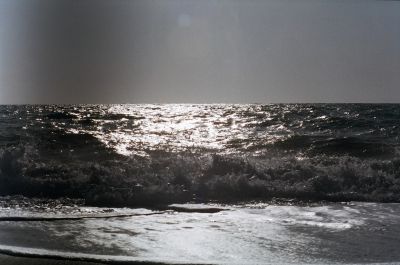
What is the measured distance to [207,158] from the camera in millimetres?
6941

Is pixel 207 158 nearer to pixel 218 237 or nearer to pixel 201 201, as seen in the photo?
pixel 201 201

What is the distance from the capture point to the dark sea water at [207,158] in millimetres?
5117

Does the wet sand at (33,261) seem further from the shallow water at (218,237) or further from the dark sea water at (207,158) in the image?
the dark sea water at (207,158)

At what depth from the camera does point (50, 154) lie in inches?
322

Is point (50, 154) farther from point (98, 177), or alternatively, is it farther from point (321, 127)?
point (321, 127)

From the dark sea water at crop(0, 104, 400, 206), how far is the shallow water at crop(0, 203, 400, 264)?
1.02 meters

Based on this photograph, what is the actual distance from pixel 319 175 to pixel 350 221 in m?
2.30

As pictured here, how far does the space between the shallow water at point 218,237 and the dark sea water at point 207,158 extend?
1.02 meters

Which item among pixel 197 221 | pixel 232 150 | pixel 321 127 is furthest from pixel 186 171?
pixel 321 127

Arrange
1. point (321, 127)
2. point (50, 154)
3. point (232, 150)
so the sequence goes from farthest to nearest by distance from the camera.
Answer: point (321, 127)
point (232, 150)
point (50, 154)

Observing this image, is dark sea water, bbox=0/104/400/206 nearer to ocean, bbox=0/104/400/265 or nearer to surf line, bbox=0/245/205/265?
ocean, bbox=0/104/400/265

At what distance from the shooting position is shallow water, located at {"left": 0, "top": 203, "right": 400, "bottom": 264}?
8.22 ft

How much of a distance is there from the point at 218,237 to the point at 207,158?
401cm

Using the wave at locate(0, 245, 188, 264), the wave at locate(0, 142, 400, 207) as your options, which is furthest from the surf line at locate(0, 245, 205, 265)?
the wave at locate(0, 142, 400, 207)
